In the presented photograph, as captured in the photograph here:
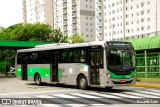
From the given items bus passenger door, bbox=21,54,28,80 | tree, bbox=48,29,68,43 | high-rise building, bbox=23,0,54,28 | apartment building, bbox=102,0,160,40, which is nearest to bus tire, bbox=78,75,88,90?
bus passenger door, bbox=21,54,28,80

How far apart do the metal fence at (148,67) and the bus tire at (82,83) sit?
6.38m

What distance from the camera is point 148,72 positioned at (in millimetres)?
27547

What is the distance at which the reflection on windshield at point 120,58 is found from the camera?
2102cm

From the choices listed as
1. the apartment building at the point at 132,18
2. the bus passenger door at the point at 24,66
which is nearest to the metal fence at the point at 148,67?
the bus passenger door at the point at 24,66

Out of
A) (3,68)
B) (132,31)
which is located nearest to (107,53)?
(3,68)

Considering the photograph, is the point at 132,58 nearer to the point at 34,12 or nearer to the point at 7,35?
the point at 7,35

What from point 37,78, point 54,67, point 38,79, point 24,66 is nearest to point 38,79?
point 38,79

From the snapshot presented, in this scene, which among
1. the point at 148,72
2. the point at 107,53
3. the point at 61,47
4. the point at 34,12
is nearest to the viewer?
the point at 107,53

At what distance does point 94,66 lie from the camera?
21797 millimetres

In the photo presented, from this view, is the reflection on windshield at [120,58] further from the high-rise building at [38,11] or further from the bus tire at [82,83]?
the high-rise building at [38,11]

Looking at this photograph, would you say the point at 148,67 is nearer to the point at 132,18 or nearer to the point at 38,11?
the point at 132,18

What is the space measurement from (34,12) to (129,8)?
5863cm

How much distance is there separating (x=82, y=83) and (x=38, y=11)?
125m

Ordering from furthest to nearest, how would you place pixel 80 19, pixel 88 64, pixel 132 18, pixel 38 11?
pixel 38 11, pixel 80 19, pixel 132 18, pixel 88 64
